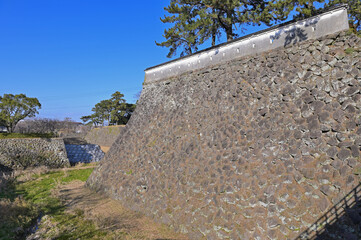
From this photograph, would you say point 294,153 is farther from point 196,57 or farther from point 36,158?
point 36,158

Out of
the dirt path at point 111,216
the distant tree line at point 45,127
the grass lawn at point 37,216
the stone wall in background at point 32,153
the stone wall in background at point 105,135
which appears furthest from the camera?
the distant tree line at point 45,127

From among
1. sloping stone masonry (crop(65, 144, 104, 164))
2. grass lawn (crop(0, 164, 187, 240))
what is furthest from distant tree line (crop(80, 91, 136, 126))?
grass lawn (crop(0, 164, 187, 240))

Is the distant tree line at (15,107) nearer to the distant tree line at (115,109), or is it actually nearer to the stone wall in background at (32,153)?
the stone wall in background at (32,153)

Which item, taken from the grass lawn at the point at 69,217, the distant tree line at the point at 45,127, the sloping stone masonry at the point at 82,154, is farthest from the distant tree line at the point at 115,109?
the grass lawn at the point at 69,217

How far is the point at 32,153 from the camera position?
766 inches

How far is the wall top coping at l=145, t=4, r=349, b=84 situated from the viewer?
22.4 feet

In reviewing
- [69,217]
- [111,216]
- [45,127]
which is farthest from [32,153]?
[45,127]

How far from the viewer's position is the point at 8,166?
17.6 metres

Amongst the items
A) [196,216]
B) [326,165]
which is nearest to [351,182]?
[326,165]

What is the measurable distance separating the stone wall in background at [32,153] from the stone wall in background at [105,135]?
1220 cm

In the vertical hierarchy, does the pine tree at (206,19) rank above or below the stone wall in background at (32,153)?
above

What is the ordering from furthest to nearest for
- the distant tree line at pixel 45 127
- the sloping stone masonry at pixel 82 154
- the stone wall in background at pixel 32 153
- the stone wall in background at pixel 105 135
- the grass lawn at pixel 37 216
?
the distant tree line at pixel 45 127 → the stone wall in background at pixel 105 135 → the sloping stone masonry at pixel 82 154 → the stone wall in background at pixel 32 153 → the grass lawn at pixel 37 216

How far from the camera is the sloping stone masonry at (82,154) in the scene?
23.4m

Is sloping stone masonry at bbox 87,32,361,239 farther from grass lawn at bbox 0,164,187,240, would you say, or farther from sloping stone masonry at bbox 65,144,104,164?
sloping stone masonry at bbox 65,144,104,164
